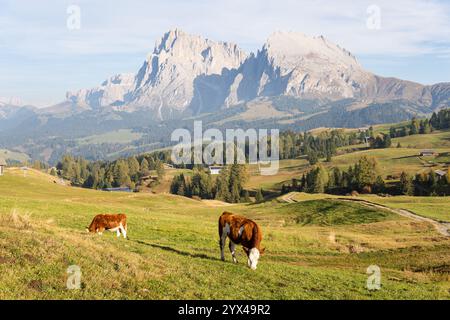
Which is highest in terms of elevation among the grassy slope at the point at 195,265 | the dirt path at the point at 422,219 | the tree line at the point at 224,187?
the grassy slope at the point at 195,265

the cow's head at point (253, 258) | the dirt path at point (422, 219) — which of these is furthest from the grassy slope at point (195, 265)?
the dirt path at point (422, 219)

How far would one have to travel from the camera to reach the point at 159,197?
109 meters

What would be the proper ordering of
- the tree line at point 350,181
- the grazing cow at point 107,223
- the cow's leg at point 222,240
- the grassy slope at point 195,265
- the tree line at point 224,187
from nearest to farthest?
the grassy slope at point 195,265 < the cow's leg at point 222,240 < the grazing cow at point 107,223 < the tree line at point 350,181 < the tree line at point 224,187

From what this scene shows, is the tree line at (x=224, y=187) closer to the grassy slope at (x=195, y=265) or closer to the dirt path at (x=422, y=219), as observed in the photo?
the dirt path at (x=422, y=219)

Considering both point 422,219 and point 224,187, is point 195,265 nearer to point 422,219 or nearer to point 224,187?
point 422,219

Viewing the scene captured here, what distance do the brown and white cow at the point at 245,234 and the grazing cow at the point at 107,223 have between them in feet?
34.0

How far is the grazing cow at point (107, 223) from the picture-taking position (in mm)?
32281

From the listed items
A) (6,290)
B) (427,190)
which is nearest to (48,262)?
(6,290)

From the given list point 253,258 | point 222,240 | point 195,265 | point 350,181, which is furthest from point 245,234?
point 350,181

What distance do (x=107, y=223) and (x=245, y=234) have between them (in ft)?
43.8

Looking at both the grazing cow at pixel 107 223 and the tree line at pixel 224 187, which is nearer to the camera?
the grazing cow at pixel 107 223

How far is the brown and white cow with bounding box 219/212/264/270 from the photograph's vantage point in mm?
23688

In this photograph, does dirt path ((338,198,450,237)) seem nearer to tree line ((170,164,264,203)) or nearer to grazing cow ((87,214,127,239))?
grazing cow ((87,214,127,239))

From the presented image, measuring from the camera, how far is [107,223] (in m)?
32.8
